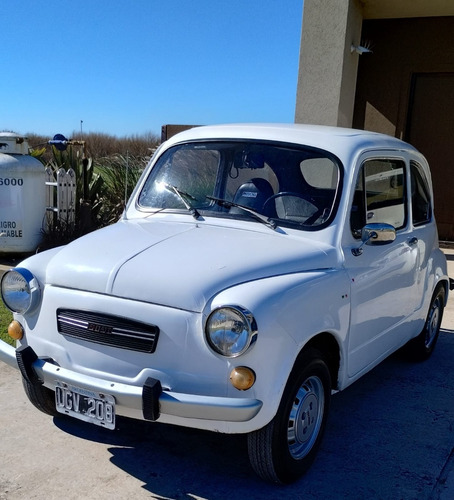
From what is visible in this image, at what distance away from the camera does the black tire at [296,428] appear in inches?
112

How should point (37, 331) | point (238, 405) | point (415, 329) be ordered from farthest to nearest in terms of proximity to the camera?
point (415, 329), point (37, 331), point (238, 405)

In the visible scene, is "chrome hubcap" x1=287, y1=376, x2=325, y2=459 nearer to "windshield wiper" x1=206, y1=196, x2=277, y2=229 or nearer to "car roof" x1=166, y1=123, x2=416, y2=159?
"windshield wiper" x1=206, y1=196, x2=277, y2=229

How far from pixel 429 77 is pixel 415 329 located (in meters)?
7.31

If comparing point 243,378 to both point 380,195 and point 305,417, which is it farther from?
point 380,195

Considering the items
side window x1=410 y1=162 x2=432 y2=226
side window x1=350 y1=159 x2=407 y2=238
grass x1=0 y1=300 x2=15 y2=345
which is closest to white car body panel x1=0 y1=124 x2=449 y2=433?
side window x1=350 y1=159 x2=407 y2=238

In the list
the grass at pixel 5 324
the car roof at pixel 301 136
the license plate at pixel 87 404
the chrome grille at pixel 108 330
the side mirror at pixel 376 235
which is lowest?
the grass at pixel 5 324

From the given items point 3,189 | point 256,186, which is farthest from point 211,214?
point 3,189

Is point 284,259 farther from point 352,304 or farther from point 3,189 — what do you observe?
point 3,189

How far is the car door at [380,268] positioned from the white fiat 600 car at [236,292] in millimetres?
16

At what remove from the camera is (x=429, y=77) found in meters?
10.5

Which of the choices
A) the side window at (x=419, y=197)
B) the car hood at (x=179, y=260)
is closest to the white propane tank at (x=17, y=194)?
the car hood at (x=179, y=260)

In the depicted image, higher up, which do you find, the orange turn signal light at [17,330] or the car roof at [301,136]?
the car roof at [301,136]

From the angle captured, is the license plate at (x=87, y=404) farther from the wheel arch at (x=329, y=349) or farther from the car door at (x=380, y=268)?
the car door at (x=380, y=268)

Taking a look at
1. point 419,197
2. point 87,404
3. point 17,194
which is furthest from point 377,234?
point 17,194
